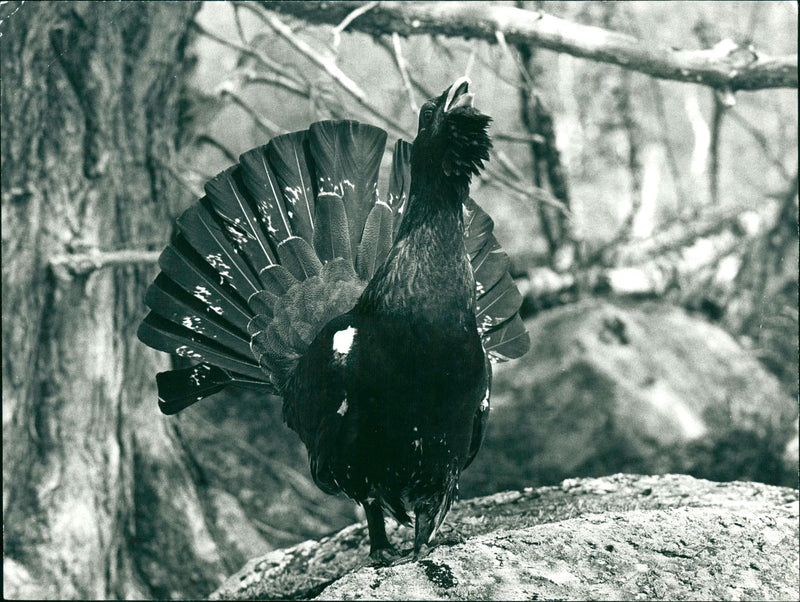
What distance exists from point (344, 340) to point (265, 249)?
864mm

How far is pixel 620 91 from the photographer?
9.01m

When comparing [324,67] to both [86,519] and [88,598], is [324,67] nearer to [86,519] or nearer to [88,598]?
[86,519]

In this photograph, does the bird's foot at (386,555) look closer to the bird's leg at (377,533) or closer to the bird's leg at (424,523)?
the bird's leg at (377,533)

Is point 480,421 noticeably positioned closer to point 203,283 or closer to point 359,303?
point 359,303

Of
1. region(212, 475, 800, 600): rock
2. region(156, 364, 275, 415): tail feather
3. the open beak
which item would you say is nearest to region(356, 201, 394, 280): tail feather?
region(156, 364, 275, 415): tail feather

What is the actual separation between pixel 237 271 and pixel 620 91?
6.05m

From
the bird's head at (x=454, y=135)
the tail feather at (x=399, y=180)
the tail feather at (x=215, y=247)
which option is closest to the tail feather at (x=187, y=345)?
the tail feather at (x=215, y=247)

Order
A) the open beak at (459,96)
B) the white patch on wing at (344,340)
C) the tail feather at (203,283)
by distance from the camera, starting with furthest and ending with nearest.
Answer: the tail feather at (203,283) → the white patch on wing at (344,340) → the open beak at (459,96)

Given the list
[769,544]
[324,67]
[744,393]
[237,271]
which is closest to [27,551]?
[237,271]

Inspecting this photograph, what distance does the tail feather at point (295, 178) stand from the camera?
4.18m

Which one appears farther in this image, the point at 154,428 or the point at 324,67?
the point at 154,428

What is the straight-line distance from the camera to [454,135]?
331 centimetres

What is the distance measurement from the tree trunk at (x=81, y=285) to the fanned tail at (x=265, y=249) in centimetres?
96

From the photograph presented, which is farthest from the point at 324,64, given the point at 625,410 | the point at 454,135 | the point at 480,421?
the point at 625,410
